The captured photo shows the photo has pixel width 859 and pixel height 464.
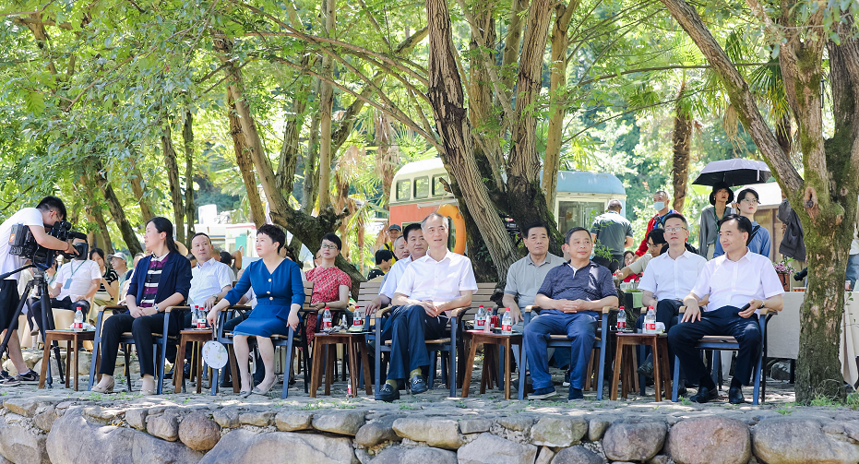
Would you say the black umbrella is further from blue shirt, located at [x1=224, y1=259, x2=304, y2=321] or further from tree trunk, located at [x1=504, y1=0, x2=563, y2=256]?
blue shirt, located at [x1=224, y1=259, x2=304, y2=321]

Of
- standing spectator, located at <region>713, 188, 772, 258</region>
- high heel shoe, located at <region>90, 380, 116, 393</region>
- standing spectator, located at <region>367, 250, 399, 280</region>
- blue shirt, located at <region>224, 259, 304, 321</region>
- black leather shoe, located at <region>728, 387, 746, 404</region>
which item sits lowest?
high heel shoe, located at <region>90, 380, 116, 393</region>

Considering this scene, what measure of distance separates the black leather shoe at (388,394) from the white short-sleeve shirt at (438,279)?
92 centimetres

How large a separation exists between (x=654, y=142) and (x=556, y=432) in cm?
2650

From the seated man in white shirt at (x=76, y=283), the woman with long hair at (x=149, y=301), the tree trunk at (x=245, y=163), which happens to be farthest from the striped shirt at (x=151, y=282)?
the tree trunk at (x=245, y=163)

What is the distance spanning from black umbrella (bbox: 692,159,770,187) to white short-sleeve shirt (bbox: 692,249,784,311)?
13.4ft

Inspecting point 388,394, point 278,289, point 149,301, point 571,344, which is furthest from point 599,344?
point 149,301

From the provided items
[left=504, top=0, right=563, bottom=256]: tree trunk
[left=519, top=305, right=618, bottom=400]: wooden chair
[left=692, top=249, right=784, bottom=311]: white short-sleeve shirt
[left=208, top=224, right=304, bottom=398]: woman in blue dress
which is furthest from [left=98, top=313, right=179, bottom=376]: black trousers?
[left=692, top=249, right=784, bottom=311]: white short-sleeve shirt

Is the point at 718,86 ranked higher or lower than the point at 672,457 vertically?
higher

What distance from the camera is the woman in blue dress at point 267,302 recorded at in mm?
5977

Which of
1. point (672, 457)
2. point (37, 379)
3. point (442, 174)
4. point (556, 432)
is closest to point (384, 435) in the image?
point (556, 432)

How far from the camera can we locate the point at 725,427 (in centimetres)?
382

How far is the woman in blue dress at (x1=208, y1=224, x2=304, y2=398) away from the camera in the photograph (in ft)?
19.6

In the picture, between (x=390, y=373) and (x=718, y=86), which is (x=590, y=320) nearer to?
(x=390, y=373)

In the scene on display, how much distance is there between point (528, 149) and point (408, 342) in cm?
341
